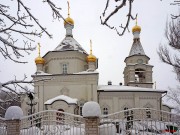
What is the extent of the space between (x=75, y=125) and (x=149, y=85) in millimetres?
21711

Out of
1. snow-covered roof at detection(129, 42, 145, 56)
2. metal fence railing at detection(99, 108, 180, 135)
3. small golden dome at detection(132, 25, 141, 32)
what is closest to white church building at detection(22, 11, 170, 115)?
snow-covered roof at detection(129, 42, 145, 56)

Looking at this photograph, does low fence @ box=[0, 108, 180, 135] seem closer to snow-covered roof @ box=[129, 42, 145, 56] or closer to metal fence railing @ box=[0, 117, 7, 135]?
metal fence railing @ box=[0, 117, 7, 135]

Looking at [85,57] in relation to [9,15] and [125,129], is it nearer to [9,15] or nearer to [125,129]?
[125,129]

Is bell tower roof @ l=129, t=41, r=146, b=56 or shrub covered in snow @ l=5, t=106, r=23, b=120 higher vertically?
bell tower roof @ l=129, t=41, r=146, b=56

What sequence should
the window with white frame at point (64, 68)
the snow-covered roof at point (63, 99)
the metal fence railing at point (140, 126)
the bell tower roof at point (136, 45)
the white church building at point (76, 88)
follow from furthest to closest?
the bell tower roof at point (136, 45)
the window with white frame at point (64, 68)
the white church building at point (76, 88)
the snow-covered roof at point (63, 99)
the metal fence railing at point (140, 126)

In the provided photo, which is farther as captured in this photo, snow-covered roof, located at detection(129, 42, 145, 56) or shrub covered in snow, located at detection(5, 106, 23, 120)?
snow-covered roof, located at detection(129, 42, 145, 56)

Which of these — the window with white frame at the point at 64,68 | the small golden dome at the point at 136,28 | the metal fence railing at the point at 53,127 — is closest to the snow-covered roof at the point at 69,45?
the window with white frame at the point at 64,68

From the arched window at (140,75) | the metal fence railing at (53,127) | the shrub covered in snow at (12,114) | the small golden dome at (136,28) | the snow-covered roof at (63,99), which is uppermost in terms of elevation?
the small golden dome at (136,28)

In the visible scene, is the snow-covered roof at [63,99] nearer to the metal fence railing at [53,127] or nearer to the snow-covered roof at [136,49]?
the snow-covered roof at [136,49]

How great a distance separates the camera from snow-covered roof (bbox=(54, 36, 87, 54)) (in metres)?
26.8

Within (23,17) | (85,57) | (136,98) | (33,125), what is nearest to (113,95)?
(136,98)

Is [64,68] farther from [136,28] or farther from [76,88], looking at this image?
[136,28]

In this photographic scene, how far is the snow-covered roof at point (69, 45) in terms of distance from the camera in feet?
87.8

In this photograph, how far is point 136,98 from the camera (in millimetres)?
26297
